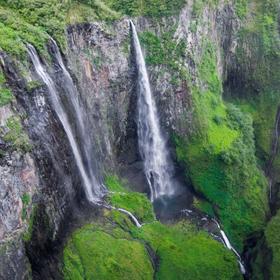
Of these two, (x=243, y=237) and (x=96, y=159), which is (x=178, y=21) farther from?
(x=243, y=237)

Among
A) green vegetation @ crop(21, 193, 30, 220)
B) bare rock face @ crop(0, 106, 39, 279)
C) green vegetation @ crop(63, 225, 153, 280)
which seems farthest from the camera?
green vegetation @ crop(63, 225, 153, 280)

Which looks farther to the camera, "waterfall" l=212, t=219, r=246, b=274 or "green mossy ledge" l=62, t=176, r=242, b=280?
"waterfall" l=212, t=219, r=246, b=274

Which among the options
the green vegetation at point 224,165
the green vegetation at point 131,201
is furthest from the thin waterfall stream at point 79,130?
the green vegetation at point 224,165

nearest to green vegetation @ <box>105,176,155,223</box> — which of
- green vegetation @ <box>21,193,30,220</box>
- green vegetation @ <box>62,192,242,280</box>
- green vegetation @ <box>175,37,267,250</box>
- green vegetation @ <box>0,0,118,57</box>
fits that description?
green vegetation @ <box>62,192,242,280</box>

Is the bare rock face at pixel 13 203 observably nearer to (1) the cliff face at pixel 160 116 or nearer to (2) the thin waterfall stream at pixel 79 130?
(1) the cliff face at pixel 160 116

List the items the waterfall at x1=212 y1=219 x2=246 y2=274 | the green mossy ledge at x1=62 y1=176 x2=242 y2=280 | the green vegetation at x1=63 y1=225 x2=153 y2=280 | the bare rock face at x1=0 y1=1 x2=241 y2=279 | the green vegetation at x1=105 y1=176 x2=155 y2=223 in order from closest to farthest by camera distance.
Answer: the bare rock face at x1=0 y1=1 x2=241 y2=279, the green vegetation at x1=63 y1=225 x2=153 y2=280, the green mossy ledge at x1=62 y1=176 x2=242 y2=280, the waterfall at x1=212 y1=219 x2=246 y2=274, the green vegetation at x1=105 y1=176 x2=155 y2=223

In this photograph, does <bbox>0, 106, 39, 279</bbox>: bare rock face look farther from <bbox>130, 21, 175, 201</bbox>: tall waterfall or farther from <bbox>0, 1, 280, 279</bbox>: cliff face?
<bbox>130, 21, 175, 201</bbox>: tall waterfall

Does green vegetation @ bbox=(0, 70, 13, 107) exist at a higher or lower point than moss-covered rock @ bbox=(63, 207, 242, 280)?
higher

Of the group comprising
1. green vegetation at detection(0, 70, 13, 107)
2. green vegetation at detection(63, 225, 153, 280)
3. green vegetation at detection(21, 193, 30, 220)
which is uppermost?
green vegetation at detection(0, 70, 13, 107)
